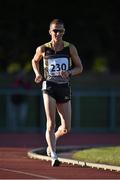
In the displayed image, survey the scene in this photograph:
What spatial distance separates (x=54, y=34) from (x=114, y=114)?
45.5 ft

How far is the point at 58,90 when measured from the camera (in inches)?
544

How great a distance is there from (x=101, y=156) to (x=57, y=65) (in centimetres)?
215

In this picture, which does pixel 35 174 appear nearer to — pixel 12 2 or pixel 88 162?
pixel 88 162

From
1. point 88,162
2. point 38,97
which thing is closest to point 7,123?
point 38,97

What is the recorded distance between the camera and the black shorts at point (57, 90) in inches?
543

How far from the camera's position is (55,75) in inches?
545

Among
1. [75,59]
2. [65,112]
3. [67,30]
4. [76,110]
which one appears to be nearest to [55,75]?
[75,59]

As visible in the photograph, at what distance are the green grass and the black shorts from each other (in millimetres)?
1311

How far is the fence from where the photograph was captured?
2695 cm

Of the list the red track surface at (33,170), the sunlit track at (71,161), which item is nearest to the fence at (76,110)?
the red track surface at (33,170)

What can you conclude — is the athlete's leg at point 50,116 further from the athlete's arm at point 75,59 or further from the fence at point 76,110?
the fence at point 76,110

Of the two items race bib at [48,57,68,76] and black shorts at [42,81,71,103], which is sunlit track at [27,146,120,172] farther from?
race bib at [48,57,68,76]

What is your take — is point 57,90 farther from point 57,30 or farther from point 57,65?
point 57,30

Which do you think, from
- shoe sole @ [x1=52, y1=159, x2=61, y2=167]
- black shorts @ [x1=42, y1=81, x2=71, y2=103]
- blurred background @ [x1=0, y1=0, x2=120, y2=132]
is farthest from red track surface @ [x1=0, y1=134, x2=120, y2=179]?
blurred background @ [x1=0, y1=0, x2=120, y2=132]
